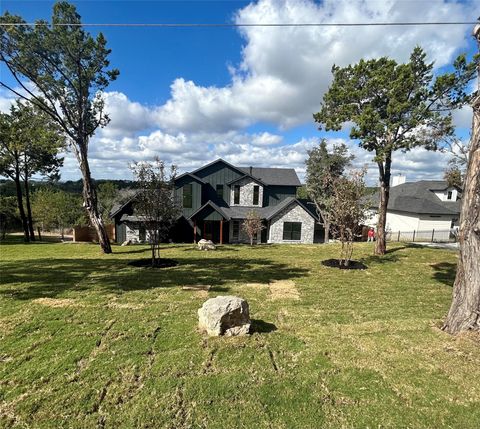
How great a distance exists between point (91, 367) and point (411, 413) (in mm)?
4406

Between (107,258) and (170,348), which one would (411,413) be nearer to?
(170,348)

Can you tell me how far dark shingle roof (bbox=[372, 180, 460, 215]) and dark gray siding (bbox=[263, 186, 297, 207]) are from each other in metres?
8.56

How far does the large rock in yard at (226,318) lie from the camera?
17.0 ft

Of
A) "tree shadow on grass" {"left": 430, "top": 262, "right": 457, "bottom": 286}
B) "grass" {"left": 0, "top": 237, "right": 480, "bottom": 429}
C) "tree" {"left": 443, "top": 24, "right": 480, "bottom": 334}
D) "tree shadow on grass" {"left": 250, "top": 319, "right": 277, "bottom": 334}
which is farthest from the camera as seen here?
"tree shadow on grass" {"left": 430, "top": 262, "right": 457, "bottom": 286}

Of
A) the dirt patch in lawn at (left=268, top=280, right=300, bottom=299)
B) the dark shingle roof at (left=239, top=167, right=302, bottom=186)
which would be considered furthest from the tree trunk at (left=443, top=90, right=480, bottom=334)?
the dark shingle roof at (left=239, top=167, right=302, bottom=186)

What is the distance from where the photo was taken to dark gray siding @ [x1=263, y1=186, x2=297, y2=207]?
2542 cm

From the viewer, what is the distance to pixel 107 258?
13.5 metres

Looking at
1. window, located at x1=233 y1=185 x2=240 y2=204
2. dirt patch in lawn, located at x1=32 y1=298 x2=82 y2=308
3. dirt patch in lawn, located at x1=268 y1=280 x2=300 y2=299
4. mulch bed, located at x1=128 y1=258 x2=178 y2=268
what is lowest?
mulch bed, located at x1=128 y1=258 x2=178 y2=268

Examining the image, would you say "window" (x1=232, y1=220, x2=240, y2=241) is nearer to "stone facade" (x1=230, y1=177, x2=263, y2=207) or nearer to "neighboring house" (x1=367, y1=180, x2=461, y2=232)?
"stone facade" (x1=230, y1=177, x2=263, y2=207)

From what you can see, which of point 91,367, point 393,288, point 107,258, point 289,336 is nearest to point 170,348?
point 91,367

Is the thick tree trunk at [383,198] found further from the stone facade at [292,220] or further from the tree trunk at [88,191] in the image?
the tree trunk at [88,191]

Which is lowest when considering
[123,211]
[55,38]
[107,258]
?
[107,258]

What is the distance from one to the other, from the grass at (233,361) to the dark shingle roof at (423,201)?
902 inches

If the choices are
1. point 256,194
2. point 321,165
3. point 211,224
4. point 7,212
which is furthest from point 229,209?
point 7,212
